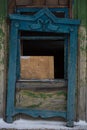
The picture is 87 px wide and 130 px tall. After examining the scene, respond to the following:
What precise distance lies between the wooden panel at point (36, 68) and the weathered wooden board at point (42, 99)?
361mm

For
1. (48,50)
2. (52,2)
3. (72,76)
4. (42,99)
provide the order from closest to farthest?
(72,76)
(42,99)
(52,2)
(48,50)

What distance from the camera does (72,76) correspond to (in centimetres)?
763

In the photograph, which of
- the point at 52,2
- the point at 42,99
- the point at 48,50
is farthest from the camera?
the point at 48,50

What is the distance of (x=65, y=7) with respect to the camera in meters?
7.83

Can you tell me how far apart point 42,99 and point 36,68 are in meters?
0.68

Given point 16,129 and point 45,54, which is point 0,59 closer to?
point 45,54

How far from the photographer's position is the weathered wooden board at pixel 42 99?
7711 millimetres

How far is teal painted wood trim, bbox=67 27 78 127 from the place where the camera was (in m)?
7.62

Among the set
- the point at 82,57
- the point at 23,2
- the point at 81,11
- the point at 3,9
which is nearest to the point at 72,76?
the point at 82,57

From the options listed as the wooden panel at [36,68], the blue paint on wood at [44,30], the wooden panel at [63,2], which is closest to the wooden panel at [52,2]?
the wooden panel at [63,2]

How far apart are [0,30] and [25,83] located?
1.25 metres

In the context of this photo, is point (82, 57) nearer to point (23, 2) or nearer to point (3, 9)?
point (23, 2)

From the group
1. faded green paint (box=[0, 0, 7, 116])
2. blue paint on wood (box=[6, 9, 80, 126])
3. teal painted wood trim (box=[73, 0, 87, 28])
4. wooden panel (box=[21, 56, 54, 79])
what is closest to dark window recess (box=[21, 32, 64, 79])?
wooden panel (box=[21, 56, 54, 79])

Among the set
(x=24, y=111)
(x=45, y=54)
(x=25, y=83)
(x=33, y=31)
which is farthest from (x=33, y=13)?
(x=24, y=111)
